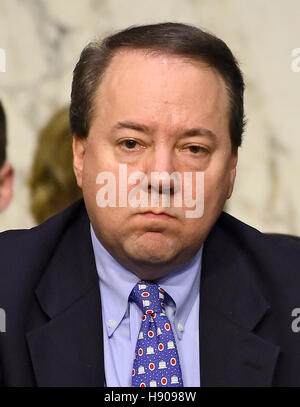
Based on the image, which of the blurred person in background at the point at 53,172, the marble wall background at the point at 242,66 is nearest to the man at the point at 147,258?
the blurred person in background at the point at 53,172

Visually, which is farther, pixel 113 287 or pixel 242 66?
pixel 242 66

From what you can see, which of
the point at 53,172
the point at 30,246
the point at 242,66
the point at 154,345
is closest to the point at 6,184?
the point at 53,172

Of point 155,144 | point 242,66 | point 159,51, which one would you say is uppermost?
point 242,66

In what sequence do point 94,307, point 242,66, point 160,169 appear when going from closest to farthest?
point 160,169, point 94,307, point 242,66

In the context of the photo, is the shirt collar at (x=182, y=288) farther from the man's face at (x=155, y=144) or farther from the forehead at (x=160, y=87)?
the forehead at (x=160, y=87)

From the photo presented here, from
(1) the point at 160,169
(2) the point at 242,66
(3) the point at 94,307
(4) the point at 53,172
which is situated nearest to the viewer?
(1) the point at 160,169

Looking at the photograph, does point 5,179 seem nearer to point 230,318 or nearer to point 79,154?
point 79,154

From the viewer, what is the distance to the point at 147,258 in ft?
4.85

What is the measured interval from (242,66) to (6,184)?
0.86 metres

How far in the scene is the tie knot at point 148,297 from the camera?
5.01ft

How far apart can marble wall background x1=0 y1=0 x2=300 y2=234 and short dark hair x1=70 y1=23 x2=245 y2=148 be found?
122 centimetres

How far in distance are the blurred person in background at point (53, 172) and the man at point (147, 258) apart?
891mm

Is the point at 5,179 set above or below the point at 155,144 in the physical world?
above
